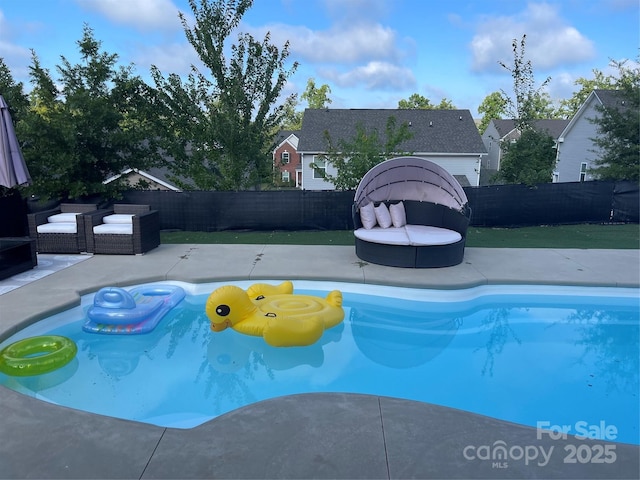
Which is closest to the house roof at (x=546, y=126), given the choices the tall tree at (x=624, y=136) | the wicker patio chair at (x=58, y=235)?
the tall tree at (x=624, y=136)

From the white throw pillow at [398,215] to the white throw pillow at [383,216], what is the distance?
0.11 meters

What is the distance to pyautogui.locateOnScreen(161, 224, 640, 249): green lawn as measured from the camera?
9406 mm

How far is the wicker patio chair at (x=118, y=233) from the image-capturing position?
7.73 m

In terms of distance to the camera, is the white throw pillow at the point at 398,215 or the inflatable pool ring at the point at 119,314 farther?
the white throw pillow at the point at 398,215

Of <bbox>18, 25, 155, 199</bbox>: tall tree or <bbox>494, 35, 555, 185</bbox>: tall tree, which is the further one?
<bbox>494, 35, 555, 185</bbox>: tall tree

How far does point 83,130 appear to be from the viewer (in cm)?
929

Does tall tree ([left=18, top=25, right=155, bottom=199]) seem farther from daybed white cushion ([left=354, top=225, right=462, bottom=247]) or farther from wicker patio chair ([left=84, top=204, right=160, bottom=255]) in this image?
daybed white cushion ([left=354, top=225, right=462, bottom=247])

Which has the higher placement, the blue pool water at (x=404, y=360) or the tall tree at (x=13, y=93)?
the tall tree at (x=13, y=93)

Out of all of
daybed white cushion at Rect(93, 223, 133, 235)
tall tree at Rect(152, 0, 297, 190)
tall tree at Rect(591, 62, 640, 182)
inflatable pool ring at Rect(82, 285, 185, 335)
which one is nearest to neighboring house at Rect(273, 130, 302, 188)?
tall tree at Rect(152, 0, 297, 190)

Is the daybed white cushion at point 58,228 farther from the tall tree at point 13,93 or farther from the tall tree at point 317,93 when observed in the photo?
the tall tree at point 317,93

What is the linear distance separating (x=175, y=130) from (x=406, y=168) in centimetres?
725

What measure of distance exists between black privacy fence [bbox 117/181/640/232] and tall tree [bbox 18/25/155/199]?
1005 mm

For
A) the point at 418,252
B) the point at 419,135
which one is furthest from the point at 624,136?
the point at 419,135

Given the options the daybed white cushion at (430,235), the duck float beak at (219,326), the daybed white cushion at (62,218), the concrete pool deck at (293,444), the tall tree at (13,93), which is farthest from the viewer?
the tall tree at (13,93)
